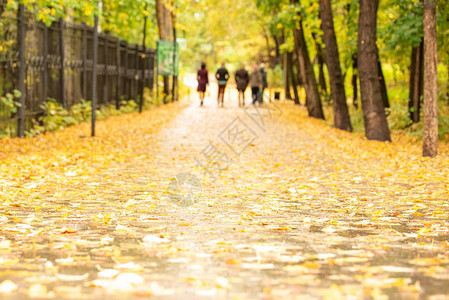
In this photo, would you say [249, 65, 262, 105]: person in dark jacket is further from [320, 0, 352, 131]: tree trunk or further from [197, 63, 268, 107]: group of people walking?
[320, 0, 352, 131]: tree trunk

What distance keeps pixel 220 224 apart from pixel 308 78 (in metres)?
21.5

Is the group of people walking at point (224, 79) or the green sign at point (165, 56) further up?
the green sign at point (165, 56)

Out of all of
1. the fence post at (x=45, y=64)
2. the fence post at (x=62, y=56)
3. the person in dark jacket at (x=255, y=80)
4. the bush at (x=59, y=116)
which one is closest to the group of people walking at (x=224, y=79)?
the person in dark jacket at (x=255, y=80)

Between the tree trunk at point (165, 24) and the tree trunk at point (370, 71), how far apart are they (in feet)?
56.2

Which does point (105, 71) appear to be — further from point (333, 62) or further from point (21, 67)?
point (21, 67)

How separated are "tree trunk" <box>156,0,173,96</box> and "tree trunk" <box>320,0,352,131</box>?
13.5m

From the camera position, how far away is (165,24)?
36.8 metres

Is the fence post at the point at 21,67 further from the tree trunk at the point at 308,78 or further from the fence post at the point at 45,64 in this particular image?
the tree trunk at the point at 308,78

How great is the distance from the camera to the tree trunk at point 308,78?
93.3 ft

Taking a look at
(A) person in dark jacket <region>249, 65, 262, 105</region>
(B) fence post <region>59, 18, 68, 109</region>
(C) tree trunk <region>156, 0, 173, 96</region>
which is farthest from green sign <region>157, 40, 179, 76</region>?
(B) fence post <region>59, 18, 68, 109</region>

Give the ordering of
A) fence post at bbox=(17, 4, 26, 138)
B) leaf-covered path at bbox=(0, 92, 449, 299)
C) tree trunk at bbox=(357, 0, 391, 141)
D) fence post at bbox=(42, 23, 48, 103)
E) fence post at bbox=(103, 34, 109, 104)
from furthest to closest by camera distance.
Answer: fence post at bbox=(103, 34, 109, 104)
tree trunk at bbox=(357, 0, 391, 141)
fence post at bbox=(42, 23, 48, 103)
fence post at bbox=(17, 4, 26, 138)
leaf-covered path at bbox=(0, 92, 449, 299)

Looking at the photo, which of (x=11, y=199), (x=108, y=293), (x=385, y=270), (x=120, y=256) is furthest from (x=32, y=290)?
(x=11, y=199)

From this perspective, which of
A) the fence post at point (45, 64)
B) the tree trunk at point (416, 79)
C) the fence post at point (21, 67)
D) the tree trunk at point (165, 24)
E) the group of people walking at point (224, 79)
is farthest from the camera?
the tree trunk at point (165, 24)

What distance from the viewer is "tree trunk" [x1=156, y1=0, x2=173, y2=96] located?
36.0 m
